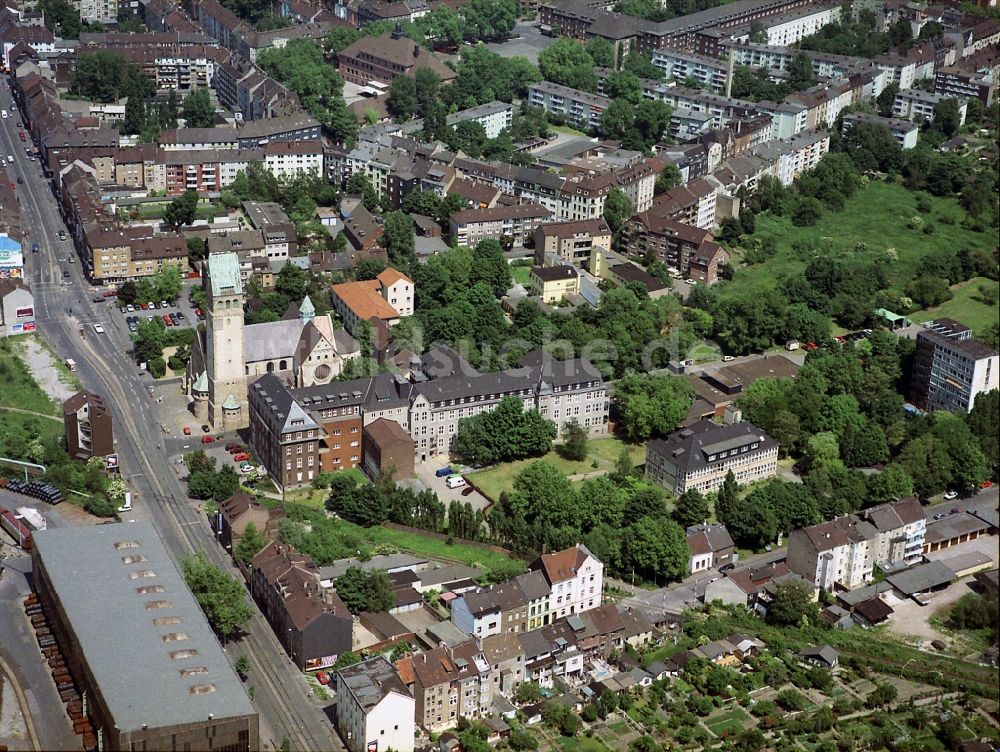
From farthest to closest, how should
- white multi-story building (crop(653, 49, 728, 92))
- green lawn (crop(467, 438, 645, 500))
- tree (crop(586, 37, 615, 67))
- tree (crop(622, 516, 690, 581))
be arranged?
tree (crop(586, 37, 615, 67)) < white multi-story building (crop(653, 49, 728, 92)) < green lawn (crop(467, 438, 645, 500)) < tree (crop(622, 516, 690, 581))

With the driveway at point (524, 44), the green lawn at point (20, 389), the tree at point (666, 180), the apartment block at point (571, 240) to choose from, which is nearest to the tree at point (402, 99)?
the driveway at point (524, 44)

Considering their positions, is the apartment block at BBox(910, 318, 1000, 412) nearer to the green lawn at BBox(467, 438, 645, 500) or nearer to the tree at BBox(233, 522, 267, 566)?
the green lawn at BBox(467, 438, 645, 500)

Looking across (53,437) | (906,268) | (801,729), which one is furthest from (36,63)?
(801,729)

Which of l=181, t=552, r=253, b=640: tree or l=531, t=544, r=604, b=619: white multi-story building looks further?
l=531, t=544, r=604, b=619: white multi-story building

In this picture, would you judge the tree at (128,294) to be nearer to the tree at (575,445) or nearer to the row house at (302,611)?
the tree at (575,445)

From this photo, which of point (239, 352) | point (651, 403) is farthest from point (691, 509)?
point (239, 352)

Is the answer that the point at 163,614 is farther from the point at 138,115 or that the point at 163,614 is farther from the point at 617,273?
the point at 138,115

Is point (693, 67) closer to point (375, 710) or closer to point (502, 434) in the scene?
point (502, 434)

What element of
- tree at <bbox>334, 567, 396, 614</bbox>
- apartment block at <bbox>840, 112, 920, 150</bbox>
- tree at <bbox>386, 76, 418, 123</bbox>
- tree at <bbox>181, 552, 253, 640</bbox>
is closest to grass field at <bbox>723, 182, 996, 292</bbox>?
apartment block at <bbox>840, 112, 920, 150</bbox>
